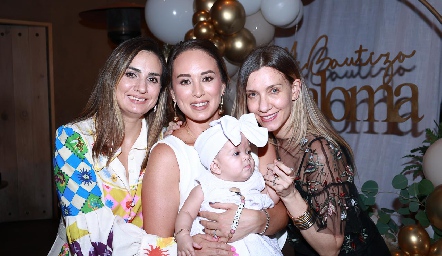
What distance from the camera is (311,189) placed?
7.19 ft

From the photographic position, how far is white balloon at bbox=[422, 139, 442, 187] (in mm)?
3474

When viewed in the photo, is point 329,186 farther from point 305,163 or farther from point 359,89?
point 359,89

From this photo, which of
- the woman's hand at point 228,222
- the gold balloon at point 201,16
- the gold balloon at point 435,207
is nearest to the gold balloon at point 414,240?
the gold balloon at point 435,207

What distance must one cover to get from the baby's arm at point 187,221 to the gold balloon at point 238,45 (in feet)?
7.47

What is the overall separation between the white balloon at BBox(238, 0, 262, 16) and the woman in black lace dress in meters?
2.12

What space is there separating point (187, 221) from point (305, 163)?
555 millimetres

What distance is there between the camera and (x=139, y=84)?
242 cm

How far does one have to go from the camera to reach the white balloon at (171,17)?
464 cm

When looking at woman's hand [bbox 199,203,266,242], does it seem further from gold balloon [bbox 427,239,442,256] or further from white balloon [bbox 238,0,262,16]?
white balloon [bbox 238,0,262,16]

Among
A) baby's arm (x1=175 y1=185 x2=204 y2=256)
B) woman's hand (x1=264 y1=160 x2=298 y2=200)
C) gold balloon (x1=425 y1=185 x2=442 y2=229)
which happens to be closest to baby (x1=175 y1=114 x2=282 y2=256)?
baby's arm (x1=175 y1=185 x2=204 y2=256)

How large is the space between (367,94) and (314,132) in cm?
281

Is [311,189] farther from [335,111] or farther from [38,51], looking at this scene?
[38,51]

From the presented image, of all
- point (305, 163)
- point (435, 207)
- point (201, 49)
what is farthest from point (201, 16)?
point (305, 163)

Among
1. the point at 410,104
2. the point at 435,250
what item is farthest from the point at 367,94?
the point at 435,250
